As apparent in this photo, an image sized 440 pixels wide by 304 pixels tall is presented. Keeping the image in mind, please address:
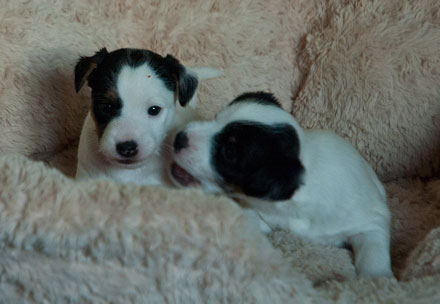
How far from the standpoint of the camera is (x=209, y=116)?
2.51 m

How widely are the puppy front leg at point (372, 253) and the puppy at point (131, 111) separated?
76cm

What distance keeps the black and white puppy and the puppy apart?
0.55ft

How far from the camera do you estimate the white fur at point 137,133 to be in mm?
1757

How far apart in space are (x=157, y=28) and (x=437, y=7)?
4.17 ft

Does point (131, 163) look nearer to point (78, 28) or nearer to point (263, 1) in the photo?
point (78, 28)

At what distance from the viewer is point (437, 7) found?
2199 millimetres

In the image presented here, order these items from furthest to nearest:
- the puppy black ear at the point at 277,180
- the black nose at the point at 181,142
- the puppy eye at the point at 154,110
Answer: the puppy eye at the point at 154,110 → the black nose at the point at 181,142 → the puppy black ear at the point at 277,180

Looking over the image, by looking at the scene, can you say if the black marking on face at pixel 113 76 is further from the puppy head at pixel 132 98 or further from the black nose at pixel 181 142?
the black nose at pixel 181 142

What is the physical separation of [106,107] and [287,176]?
Result: 717 mm

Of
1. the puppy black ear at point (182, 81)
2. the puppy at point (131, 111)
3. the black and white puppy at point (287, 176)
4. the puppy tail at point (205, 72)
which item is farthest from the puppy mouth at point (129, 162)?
the puppy tail at point (205, 72)

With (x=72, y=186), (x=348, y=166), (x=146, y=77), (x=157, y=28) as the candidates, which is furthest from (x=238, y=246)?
(x=157, y=28)

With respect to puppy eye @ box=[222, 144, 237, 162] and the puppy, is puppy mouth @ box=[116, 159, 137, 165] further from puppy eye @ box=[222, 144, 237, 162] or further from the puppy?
puppy eye @ box=[222, 144, 237, 162]

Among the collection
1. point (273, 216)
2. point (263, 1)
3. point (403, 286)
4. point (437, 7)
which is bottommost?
point (273, 216)

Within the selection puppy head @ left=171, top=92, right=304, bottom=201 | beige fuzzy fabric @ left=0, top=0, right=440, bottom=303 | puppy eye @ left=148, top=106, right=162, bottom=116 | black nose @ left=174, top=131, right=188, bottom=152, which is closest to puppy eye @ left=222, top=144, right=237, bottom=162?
puppy head @ left=171, top=92, right=304, bottom=201
